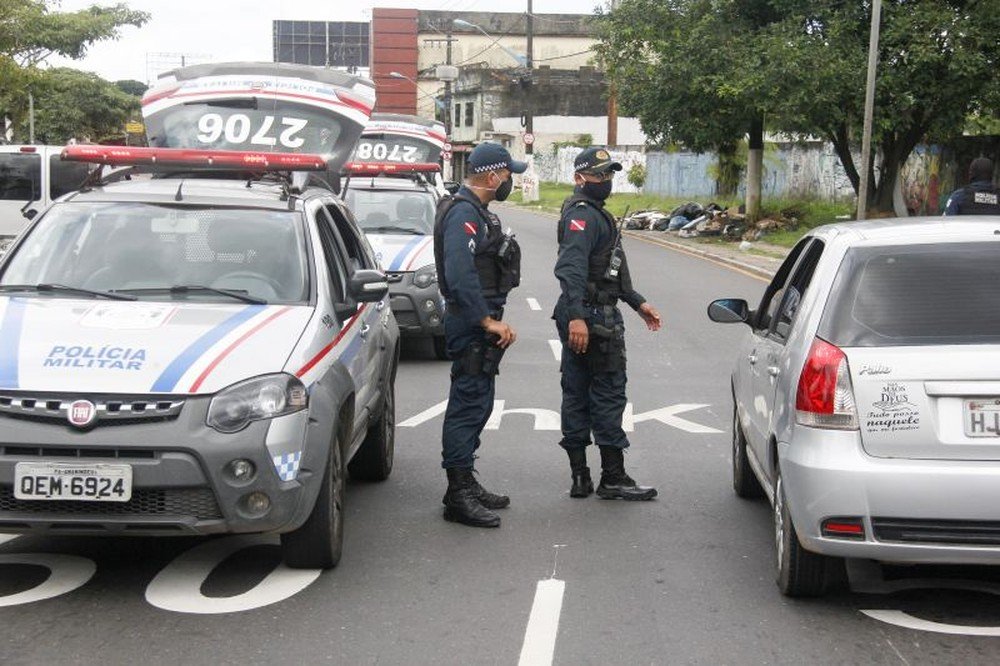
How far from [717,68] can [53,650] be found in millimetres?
27596

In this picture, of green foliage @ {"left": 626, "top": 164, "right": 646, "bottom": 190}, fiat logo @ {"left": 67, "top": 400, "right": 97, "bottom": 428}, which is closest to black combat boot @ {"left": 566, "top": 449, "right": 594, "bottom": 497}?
fiat logo @ {"left": 67, "top": 400, "right": 97, "bottom": 428}

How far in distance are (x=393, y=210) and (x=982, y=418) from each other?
34.1 ft

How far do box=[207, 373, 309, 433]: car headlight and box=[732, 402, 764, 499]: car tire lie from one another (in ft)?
9.61

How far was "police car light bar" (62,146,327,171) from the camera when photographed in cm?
706

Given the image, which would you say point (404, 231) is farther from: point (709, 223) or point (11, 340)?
point (709, 223)

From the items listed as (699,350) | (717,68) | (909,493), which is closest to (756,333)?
(909,493)

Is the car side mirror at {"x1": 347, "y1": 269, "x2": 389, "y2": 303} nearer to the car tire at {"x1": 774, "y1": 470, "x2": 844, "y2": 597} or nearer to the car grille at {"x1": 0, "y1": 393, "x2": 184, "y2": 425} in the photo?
the car grille at {"x1": 0, "y1": 393, "x2": 184, "y2": 425}

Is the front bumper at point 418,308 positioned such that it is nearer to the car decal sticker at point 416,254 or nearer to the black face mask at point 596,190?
the car decal sticker at point 416,254

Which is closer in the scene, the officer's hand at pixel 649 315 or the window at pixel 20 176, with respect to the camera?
the officer's hand at pixel 649 315

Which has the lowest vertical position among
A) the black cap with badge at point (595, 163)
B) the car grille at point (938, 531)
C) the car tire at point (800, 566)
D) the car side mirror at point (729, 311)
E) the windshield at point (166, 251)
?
the car tire at point (800, 566)

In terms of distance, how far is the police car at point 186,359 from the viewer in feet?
17.8

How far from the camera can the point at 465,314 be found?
23.2ft

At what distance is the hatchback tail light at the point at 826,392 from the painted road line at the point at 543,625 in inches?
49.8

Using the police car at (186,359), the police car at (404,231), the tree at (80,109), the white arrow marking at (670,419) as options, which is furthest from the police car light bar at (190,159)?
the tree at (80,109)
